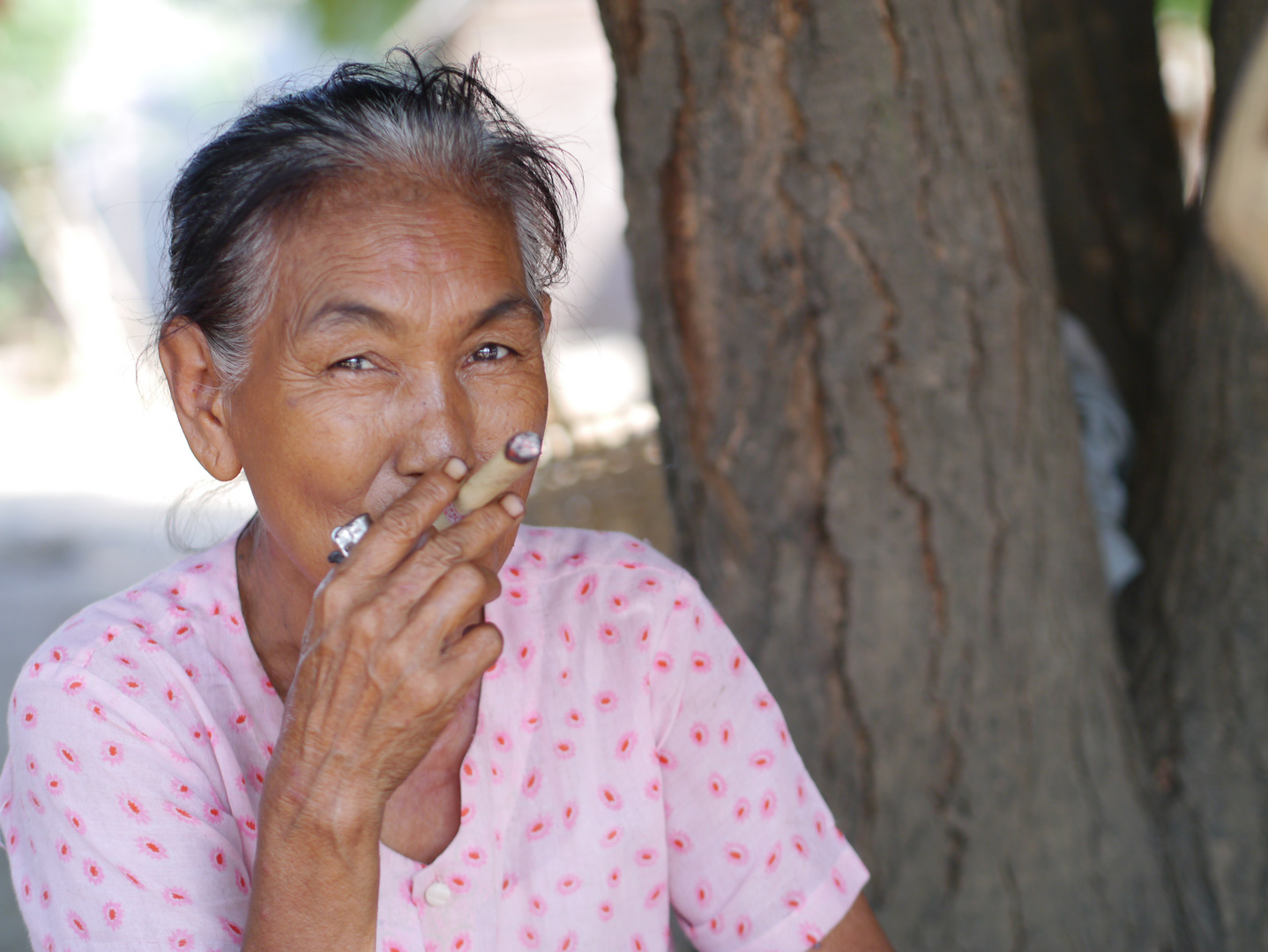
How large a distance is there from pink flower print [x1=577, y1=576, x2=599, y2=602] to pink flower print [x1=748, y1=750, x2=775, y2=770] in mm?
357

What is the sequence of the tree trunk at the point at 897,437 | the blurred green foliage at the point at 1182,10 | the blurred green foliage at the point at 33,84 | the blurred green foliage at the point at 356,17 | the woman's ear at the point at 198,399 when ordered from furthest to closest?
1. the blurred green foliage at the point at 33,84
2. the blurred green foliage at the point at 356,17
3. the blurred green foliage at the point at 1182,10
4. the tree trunk at the point at 897,437
5. the woman's ear at the point at 198,399

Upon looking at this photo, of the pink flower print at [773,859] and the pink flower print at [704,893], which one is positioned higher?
the pink flower print at [773,859]

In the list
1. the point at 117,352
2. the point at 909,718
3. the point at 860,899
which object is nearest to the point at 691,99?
the point at 909,718

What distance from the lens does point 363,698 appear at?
1.25 m

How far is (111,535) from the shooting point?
352 inches

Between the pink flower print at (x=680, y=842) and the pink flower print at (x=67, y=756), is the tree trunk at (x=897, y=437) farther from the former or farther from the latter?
the pink flower print at (x=67, y=756)

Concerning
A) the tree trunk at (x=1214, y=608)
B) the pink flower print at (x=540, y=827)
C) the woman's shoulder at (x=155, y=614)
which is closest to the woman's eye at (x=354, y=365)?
the woman's shoulder at (x=155, y=614)

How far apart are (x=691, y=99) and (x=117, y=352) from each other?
20.5 m

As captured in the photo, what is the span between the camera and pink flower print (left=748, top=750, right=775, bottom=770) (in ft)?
5.57

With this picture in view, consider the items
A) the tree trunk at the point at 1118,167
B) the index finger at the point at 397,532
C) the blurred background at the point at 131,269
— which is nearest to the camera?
the index finger at the point at 397,532

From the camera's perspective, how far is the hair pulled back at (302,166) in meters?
1.48

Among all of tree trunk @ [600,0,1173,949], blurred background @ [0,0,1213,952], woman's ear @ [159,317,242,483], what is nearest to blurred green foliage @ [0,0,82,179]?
blurred background @ [0,0,1213,952]

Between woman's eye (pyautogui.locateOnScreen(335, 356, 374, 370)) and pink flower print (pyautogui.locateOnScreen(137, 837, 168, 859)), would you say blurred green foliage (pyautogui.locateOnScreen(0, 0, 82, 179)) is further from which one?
pink flower print (pyautogui.locateOnScreen(137, 837, 168, 859))

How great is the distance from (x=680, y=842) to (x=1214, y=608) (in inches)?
53.2
